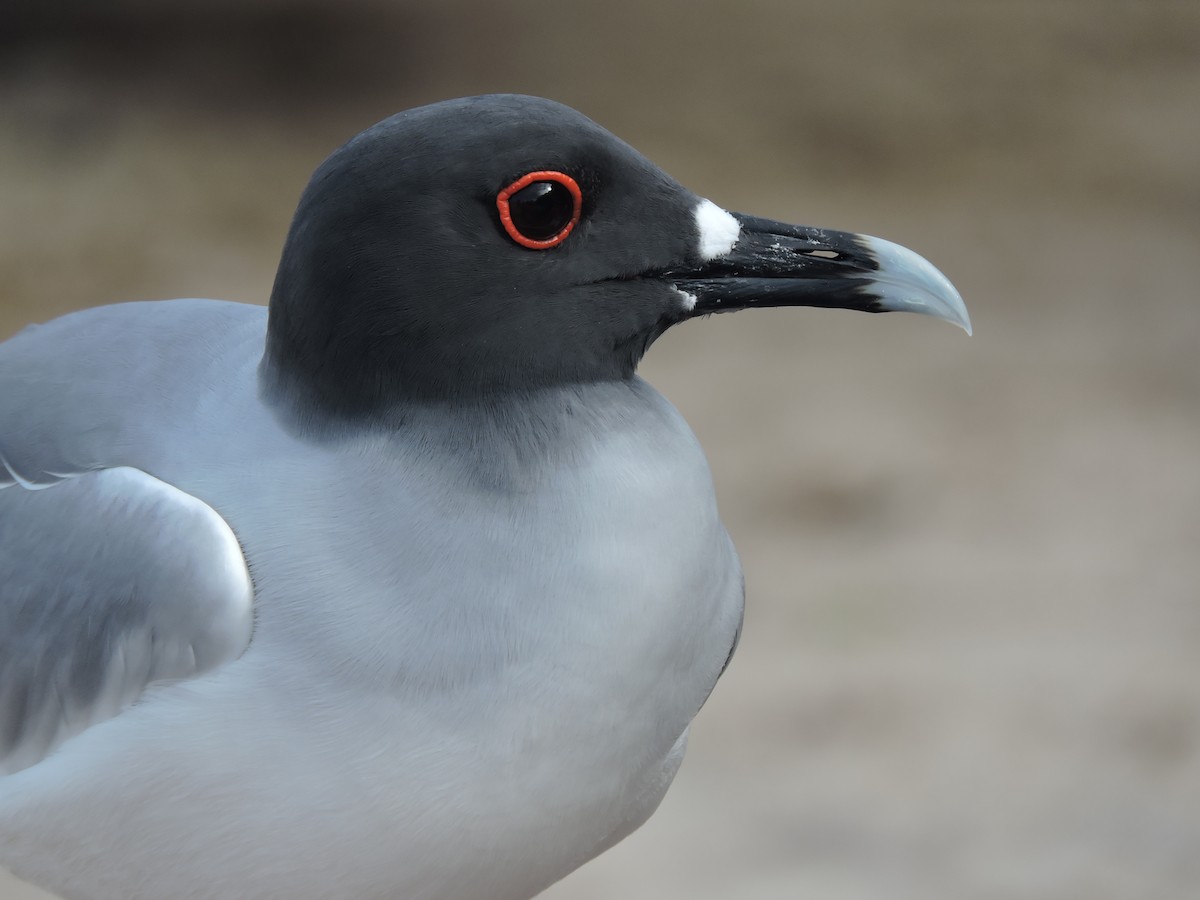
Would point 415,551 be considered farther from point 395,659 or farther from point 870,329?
point 870,329

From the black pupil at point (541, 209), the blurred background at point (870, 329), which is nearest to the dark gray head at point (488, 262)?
the black pupil at point (541, 209)

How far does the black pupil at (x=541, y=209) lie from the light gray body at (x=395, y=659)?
0.12 m

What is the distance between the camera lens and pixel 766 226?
115 centimetres

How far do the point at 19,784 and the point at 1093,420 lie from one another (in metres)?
3.50

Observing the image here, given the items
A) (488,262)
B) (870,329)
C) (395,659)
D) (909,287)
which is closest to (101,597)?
(395,659)

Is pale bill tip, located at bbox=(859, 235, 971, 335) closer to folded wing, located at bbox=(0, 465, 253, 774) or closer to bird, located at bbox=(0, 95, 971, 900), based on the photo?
bird, located at bbox=(0, 95, 971, 900)

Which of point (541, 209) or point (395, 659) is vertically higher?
point (541, 209)

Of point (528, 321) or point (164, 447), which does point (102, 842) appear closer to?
point (164, 447)

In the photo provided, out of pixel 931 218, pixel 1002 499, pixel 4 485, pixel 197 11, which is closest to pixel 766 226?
pixel 4 485

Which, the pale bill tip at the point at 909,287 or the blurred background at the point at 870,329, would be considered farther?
the blurred background at the point at 870,329

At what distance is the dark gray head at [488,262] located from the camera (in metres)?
1.02

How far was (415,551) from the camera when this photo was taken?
41.3 inches

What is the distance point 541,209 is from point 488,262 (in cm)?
5

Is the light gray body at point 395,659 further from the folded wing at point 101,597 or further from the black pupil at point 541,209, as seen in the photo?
the black pupil at point 541,209
